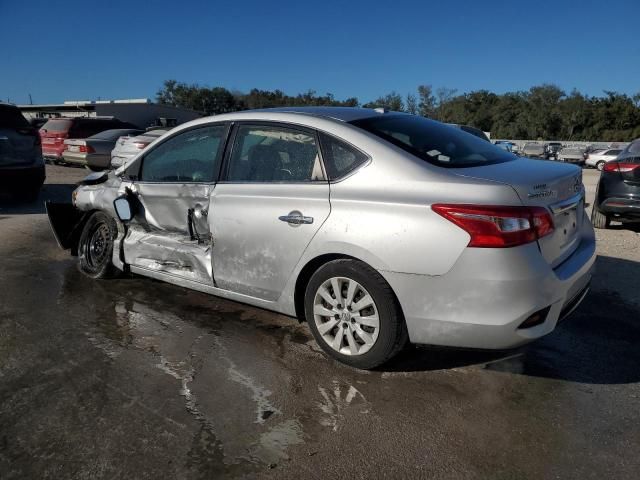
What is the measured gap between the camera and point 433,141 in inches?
133

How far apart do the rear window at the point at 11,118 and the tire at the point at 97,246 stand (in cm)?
498

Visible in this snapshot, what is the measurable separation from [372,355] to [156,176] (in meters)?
2.52

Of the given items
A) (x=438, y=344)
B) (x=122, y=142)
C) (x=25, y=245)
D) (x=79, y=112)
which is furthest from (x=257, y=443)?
(x=79, y=112)

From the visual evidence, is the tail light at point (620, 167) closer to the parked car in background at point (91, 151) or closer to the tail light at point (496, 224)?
the tail light at point (496, 224)

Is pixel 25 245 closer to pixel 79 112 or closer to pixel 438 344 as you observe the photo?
pixel 438 344

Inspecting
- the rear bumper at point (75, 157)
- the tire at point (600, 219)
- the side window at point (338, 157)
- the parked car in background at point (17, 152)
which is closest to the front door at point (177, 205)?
the side window at point (338, 157)

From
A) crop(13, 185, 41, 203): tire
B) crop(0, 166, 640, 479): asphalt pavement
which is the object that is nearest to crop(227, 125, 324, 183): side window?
crop(0, 166, 640, 479): asphalt pavement

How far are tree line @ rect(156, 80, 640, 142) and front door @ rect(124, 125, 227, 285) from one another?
45.5 m

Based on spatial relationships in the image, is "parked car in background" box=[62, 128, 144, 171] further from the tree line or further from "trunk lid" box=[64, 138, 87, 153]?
the tree line

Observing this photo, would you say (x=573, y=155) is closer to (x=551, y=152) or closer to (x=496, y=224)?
(x=551, y=152)

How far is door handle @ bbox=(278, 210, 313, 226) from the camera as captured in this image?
310 cm

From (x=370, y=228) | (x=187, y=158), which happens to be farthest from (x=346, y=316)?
(x=187, y=158)

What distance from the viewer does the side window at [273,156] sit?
3.28 meters

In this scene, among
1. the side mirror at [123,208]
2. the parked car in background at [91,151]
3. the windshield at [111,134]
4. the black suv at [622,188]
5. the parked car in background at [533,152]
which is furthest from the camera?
the parked car in background at [533,152]
